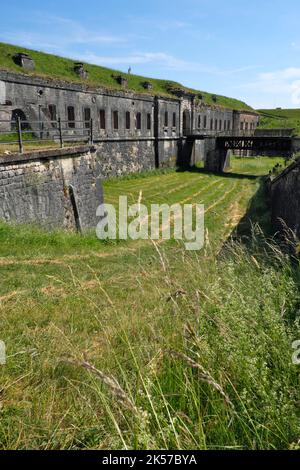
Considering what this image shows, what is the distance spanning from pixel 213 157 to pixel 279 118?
122 ft

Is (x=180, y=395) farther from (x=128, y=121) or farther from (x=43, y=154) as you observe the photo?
(x=128, y=121)

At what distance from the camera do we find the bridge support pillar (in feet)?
117

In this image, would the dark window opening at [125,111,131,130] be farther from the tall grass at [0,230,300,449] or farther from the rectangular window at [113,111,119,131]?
the tall grass at [0,230,300,449]

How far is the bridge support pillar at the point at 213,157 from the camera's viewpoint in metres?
35.8

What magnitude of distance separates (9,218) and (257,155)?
46532 millimetres

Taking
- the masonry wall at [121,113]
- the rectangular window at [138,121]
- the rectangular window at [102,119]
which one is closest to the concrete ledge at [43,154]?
the masonry wall at [121,113]

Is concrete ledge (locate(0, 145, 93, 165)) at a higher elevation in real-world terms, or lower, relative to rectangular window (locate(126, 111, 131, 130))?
lower

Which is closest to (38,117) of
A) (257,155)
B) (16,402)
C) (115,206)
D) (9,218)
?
(115,206)

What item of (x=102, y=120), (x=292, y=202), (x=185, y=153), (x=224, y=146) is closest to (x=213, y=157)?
(x=224, y=146)

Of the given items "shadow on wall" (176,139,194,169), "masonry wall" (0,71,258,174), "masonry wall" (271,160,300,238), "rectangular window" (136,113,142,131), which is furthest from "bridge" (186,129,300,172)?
"masonry wall" (271,160,300,238)

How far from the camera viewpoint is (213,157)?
3581 cm

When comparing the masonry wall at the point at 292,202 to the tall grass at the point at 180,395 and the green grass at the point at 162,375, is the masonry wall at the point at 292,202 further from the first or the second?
the tall grass at the point at 180,395

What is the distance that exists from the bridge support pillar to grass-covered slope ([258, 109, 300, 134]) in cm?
2489

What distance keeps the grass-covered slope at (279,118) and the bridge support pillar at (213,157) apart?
24.9 meters
